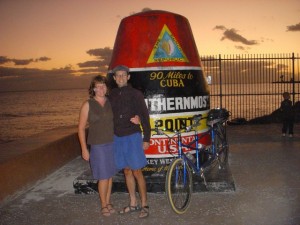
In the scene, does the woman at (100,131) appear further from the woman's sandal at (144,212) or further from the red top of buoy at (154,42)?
the red top of buoy at (154,42)

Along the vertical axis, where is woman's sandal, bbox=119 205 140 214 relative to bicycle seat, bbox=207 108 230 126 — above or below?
below

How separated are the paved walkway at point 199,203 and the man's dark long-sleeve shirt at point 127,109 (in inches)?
45.1

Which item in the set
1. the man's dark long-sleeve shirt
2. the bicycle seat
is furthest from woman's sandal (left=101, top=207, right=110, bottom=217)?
the bicycle seat

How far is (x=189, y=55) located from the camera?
5.61 m

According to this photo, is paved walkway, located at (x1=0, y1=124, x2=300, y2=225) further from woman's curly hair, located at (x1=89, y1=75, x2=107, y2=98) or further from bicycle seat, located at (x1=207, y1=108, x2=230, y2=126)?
woman's curly hair, located at (x1=89, y1=75, x2=107, y2=98)

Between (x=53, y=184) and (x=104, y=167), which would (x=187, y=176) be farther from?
(x=53, y=184)

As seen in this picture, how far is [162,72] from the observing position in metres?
5.32

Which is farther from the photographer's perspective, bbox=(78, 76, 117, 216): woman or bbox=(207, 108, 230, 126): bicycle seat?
bbox=(207, 108, 230, 126): bicycle seat

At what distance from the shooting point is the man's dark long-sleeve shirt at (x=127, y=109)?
168 inches

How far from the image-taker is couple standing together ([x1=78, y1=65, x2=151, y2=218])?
164 inches

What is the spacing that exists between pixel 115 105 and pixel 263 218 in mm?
2340

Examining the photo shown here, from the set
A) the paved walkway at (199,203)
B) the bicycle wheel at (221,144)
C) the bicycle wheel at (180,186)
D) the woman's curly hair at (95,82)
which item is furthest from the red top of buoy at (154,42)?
the paved walkway at (199,203)

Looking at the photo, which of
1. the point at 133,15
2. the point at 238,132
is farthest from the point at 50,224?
the point at 238,132

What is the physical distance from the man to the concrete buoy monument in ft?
3.33
